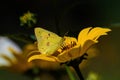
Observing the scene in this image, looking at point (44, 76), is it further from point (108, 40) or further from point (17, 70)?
point (108, 40)

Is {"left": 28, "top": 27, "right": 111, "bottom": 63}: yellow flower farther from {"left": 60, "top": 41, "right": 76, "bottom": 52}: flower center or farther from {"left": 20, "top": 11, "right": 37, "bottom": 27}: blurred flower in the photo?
{"left": 20, "top": 11, "right": 37, "bottom": 27}: blurred flower

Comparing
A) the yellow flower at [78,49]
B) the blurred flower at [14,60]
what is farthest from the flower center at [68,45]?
the blurred flower at [14,60]

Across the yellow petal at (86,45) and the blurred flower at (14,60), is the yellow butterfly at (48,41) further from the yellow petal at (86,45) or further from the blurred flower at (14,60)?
the blurred flower at (14,60)

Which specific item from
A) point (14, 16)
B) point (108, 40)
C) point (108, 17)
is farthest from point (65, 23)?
point (108, 40)

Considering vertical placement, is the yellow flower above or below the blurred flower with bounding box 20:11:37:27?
below

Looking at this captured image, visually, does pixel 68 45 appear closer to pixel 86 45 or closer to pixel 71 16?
pixel 86 45

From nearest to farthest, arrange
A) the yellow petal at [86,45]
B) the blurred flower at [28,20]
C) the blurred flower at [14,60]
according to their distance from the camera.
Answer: the yellow petal at [86,45], the blurred flower at [28,20], the blurred flower at [14,60]

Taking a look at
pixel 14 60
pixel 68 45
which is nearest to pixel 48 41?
pixel 68 45

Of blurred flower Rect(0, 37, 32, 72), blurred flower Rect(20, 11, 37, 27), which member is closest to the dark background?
blurred flower Rect(20, 11, 37, 27)
